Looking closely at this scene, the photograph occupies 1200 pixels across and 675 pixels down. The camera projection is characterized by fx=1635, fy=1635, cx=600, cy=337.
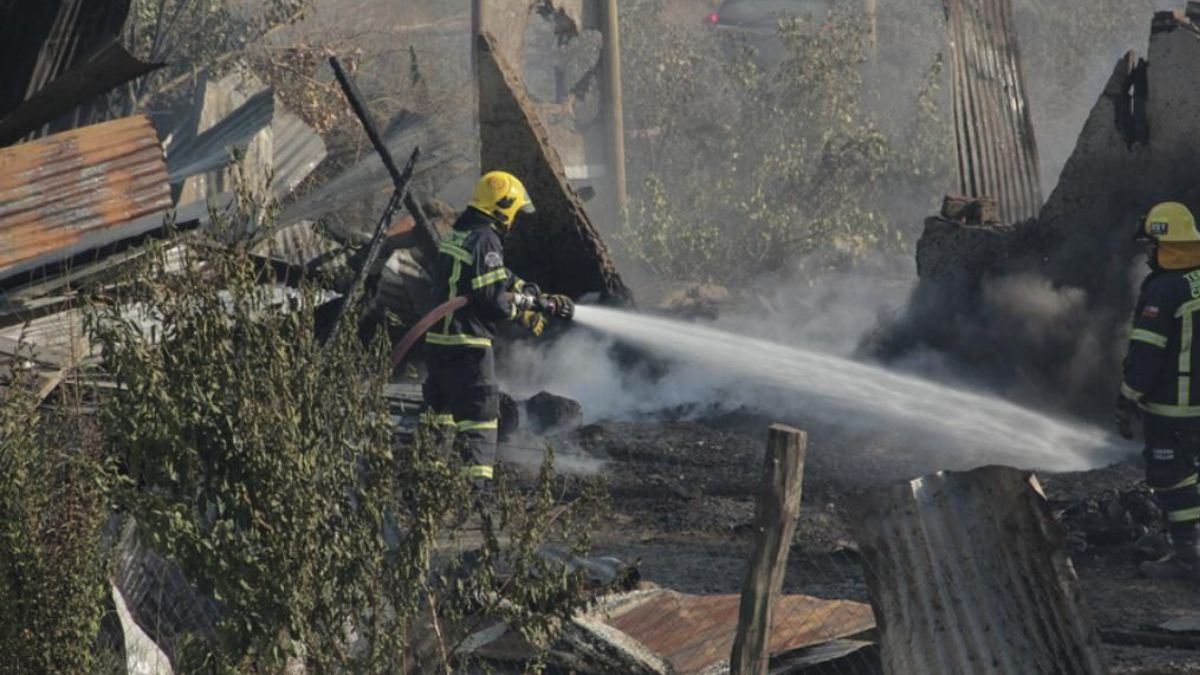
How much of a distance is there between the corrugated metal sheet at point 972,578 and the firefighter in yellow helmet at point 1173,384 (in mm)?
2747

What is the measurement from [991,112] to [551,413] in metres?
4.11

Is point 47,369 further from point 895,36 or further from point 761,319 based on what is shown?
point 895,36

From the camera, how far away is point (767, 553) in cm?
433

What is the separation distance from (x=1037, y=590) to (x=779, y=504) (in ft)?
2.61

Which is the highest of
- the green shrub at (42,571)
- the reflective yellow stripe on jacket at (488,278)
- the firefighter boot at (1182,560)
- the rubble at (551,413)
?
the reflective yellow stripe on jacket at (488,278)

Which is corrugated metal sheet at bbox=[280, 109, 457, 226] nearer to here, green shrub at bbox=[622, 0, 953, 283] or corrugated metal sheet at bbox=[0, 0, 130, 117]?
corrugated metal sheet at bbox=[0, 0, 130, 117]

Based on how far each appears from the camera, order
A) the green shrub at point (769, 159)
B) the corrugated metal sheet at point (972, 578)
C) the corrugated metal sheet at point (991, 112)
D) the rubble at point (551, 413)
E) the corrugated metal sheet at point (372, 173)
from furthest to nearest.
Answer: the green shrub at point (769, 159) → the corrugated metal sheet at point (991, 112) → the corrugated metal sheet at point (372, 173) → the rubble at point (551, 413) → the corrugated metal sheet at point (972, 578)

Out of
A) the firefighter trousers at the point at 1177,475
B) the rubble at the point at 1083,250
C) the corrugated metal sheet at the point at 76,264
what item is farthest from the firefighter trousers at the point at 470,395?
the rubble at the point at 1083,250

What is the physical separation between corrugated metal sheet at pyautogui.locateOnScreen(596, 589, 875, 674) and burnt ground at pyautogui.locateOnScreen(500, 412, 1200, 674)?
2.91 feet

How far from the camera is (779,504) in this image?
170 inches

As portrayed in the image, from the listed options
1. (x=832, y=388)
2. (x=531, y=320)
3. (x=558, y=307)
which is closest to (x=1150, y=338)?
(x=558, y=307)

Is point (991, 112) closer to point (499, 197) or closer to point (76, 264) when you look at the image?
point (499, 197)

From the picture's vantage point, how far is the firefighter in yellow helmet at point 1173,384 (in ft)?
22.9

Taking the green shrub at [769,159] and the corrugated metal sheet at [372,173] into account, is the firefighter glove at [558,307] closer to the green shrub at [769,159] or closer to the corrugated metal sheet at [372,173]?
the corrugated metal sheet at [372,173]
